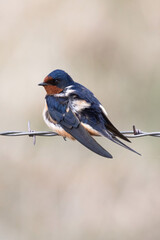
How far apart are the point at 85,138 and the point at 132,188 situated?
1.23 metres

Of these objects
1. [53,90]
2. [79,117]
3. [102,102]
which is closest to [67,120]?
[79,117]

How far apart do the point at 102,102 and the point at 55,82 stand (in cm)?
101

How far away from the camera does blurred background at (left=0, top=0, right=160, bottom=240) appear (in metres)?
4.09

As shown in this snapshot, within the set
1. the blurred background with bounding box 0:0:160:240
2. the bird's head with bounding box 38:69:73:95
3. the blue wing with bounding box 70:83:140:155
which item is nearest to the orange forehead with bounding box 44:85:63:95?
the bird's head with bounding box 38:69:73:95

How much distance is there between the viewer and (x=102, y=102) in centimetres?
438

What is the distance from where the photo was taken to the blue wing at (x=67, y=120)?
2969mm

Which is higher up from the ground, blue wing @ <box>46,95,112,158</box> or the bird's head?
the bird's head

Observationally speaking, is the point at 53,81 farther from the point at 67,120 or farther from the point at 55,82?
the point at 67,120

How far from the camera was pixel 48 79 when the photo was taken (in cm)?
341

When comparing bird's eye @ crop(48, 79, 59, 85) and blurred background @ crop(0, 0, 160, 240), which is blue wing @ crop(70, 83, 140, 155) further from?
blurred background @ crop(0, 0, 160, 240)

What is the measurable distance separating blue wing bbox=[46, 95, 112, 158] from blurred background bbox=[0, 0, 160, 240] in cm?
94

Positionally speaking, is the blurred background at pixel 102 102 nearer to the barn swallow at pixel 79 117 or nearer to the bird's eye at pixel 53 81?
the bird's eye at pixel 53 81

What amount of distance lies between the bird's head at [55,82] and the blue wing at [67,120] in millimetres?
89
